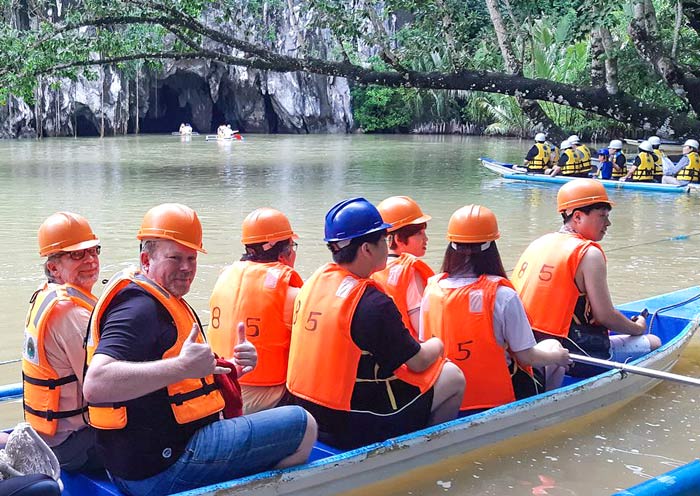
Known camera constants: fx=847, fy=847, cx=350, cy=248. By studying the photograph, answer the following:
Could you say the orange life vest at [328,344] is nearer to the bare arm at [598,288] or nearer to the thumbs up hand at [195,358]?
the thumbs up hand at [195,358]

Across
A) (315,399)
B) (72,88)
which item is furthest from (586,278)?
(72,88)

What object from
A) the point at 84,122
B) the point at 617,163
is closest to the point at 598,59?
the point at 617,163

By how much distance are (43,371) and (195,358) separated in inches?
43.5

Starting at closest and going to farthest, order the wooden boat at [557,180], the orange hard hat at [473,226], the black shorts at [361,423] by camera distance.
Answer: the black shorts at [361,423], the orange hard hat at [473,226], the wooden boat at [557,180]

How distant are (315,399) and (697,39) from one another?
18559 millimetres

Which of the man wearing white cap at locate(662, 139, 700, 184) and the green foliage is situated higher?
the green foliage

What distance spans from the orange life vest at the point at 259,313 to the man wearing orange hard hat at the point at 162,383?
1055 millimetres

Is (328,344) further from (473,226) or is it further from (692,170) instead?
(692,170)

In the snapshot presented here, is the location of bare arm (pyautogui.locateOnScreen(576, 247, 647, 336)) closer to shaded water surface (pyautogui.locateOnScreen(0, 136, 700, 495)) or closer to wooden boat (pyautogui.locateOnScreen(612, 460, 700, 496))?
shaded water surface (pyautogui.locateOnScreen(0, 136, 700, 495))

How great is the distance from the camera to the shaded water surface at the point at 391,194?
486cm

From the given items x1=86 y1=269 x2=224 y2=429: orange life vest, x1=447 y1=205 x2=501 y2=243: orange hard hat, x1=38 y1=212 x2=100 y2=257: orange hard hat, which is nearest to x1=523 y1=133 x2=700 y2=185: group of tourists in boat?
x1=447 y1=205 x2=501 y2=243: orange hard hat

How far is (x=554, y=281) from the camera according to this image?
207 inches

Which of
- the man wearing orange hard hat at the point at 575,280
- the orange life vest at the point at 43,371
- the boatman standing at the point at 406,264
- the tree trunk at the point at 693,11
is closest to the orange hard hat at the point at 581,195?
the man wearing orange hard hat at the point at 575,280

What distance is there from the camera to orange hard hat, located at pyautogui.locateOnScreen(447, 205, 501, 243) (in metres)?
4.42
